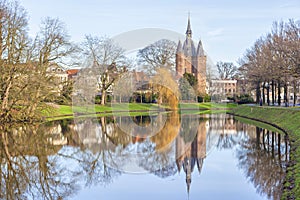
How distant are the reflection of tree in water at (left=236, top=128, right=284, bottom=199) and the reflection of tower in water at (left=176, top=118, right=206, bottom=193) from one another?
158 cm

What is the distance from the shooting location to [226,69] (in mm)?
93000

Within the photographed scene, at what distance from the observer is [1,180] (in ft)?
36.6

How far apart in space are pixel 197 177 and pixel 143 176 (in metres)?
1.72

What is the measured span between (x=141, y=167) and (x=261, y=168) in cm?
416

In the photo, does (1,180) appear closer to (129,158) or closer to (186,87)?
(129,158)

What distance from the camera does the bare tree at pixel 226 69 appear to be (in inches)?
→ 3644

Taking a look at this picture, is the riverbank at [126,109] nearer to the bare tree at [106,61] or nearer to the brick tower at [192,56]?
the bare tree at [106,61]

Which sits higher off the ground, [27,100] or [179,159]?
[27,100]

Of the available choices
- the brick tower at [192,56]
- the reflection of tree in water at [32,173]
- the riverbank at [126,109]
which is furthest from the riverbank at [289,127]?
the brick tower at [192,56]

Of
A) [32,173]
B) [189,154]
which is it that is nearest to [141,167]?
[189,154]

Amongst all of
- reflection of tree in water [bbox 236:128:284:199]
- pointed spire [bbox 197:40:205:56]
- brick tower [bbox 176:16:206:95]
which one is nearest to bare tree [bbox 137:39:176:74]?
brick tower [bbox 176:16:206:95]

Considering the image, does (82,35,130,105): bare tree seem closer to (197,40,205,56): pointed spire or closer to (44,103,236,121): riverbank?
(44,103,236,121): riverbank

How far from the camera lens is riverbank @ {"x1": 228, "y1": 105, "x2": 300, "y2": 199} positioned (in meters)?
9.90

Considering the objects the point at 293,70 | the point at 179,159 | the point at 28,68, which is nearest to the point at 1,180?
the point at 179,159
